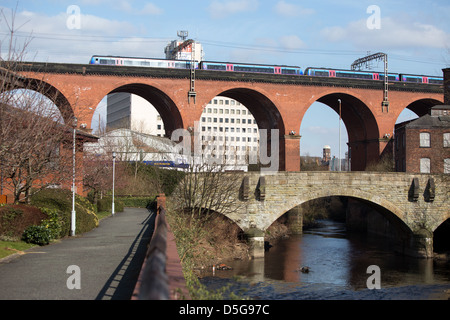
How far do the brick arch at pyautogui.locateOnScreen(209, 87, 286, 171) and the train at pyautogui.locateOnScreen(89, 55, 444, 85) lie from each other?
237 centimetres

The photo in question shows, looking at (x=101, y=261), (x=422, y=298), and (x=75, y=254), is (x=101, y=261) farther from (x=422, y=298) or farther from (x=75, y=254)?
(x=422, y=298)

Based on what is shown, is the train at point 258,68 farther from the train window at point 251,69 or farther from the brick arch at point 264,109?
the brick arch at point 264,109

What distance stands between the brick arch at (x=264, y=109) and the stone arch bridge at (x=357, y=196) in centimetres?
1489

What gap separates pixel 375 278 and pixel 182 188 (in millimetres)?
12639

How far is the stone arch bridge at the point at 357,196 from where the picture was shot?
32.8 metres

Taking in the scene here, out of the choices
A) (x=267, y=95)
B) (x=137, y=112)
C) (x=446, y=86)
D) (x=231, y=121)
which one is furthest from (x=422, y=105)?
(x=231, y=121)

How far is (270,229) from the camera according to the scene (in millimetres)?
43562

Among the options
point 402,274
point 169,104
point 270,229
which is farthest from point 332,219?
point 402,274

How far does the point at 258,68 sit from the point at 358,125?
1333 centimetres

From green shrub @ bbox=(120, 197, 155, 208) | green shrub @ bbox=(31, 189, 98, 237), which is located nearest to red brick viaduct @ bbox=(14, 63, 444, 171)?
green shrub @ bbox=(120, 197, 155, 208)

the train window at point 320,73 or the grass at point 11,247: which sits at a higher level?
the train window at point 320,73

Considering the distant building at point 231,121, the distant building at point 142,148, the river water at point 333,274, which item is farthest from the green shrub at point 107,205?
the distant building at point 231,121
